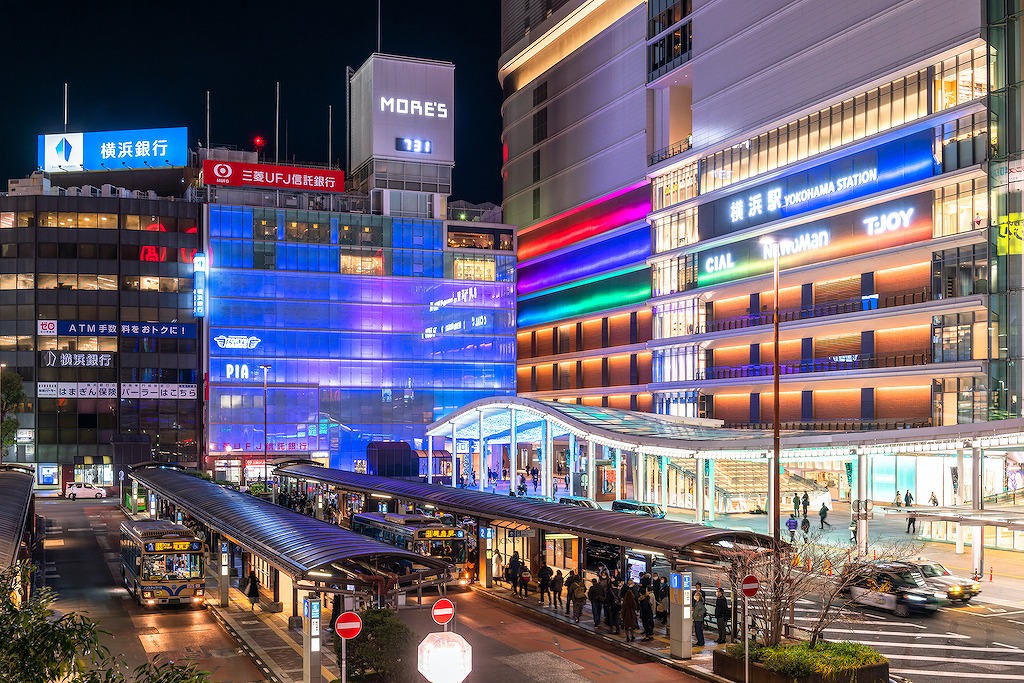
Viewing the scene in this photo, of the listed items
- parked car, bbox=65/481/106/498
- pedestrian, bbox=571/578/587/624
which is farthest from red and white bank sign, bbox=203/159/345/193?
pedestrian, bbox=571/578/587/624

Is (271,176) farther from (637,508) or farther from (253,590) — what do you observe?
(253,590)

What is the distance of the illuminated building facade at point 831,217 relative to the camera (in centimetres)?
6178

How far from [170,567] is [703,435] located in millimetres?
28835

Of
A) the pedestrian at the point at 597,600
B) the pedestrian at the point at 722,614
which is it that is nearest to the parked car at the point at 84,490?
the pedestrian at the point at 597,600

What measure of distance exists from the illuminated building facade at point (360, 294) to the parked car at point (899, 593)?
6811 centimetres

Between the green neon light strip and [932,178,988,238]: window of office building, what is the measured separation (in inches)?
1461

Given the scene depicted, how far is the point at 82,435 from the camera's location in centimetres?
10450

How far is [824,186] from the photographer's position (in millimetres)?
72750

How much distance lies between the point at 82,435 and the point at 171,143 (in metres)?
37.7

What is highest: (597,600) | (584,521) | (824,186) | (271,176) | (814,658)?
(271,176)

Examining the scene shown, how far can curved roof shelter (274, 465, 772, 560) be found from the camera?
2716 centimetres

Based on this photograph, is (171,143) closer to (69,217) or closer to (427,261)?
(69,217)

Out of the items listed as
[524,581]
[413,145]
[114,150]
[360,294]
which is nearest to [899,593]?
[524,581]

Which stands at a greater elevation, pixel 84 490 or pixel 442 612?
pixel 442 612
